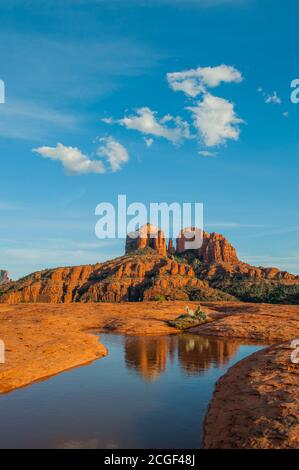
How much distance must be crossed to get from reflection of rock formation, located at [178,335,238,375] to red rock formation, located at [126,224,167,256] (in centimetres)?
12659

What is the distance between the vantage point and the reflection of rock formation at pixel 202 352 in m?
30.3

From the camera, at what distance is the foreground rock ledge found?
44.5ft

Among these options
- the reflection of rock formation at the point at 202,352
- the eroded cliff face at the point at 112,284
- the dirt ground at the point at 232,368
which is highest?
the eroded cliff face at the point at 112,284

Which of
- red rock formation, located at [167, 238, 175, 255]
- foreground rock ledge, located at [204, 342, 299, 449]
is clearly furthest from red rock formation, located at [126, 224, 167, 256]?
foreground rock ledge, located at [204, 342, 299, 449]

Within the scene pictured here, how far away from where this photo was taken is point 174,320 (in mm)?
57406

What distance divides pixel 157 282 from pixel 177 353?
7680cm

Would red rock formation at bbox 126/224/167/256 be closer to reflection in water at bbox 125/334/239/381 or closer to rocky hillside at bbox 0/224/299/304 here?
rocky hillside at bbox 0/224/299/304

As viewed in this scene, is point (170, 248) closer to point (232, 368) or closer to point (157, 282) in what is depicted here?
point (157, 282)

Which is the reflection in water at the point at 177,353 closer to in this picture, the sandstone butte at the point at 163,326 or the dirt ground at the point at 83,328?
the sandstone butte at the point at 163,326

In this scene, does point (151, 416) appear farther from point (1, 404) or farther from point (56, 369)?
point (56, 369)

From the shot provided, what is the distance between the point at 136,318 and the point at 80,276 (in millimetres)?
78739

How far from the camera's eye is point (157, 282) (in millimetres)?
112500

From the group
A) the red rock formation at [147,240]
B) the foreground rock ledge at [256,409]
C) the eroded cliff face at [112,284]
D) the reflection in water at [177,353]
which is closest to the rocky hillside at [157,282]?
the eroded cliff face at [112,284]
